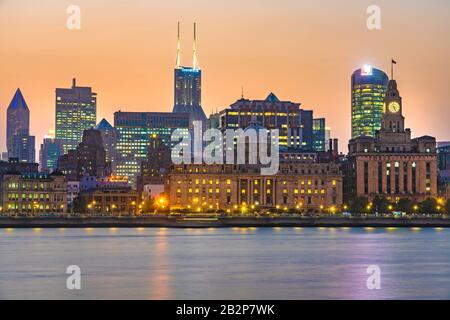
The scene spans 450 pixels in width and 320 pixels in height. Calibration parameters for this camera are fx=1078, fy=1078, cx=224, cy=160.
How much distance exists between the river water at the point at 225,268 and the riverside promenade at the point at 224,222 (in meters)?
47.5

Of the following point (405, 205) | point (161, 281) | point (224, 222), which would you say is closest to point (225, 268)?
point (161, 281)

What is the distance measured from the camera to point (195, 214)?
7264 inches

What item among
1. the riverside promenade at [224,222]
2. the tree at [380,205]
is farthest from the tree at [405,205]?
the riverside promenade at [224,222]

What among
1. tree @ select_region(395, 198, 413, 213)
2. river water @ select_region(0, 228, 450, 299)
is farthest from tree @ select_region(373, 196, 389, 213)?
river water @ select_region(0, 228, 450, 299)

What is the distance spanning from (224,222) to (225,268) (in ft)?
299

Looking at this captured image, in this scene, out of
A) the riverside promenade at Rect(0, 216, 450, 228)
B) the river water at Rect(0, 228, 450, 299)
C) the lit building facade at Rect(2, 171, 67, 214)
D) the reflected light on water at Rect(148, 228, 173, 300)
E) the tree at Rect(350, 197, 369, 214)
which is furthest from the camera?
the lit building facade at Rect(2, 171, 67, 214)

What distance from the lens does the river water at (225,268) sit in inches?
2377

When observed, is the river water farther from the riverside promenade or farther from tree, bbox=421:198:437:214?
tree, bbox=421:198:437:214

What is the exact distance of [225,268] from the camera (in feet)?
253

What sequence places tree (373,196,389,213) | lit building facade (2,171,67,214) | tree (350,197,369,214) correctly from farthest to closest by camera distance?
lit building facade (2,171,67,214), tree (373,196,389,213), tree (350,197,369,214)

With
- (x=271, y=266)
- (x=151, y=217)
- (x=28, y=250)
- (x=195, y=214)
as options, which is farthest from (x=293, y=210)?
(x=271, y=266)

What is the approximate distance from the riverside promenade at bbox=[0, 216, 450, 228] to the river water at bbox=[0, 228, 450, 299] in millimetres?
47493

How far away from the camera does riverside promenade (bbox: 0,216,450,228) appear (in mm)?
164500
